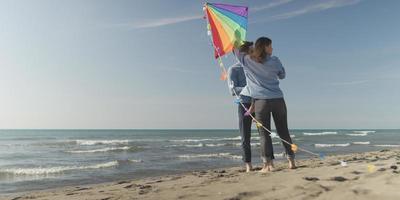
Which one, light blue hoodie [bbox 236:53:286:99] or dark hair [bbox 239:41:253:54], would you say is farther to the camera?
dark hair [bbox 239:41:253:54]

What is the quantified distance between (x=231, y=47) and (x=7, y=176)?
8228 mm

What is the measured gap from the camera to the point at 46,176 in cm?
1073

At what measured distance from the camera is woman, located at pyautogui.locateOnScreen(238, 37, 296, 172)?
18.0ft

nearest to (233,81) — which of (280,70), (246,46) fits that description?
(246,46)

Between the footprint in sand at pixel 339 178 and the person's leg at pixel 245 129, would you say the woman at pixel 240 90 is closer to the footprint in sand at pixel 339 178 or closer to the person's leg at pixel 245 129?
the person's leg at pixel 245 129

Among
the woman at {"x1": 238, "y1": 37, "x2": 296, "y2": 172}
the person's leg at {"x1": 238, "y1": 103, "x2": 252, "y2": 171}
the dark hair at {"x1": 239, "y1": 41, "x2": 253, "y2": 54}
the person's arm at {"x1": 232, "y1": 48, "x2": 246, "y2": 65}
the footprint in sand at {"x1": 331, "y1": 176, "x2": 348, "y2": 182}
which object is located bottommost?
the footprint in sand at {"x1": 331, "y1": 176, "x2": 348, "y2": 182}

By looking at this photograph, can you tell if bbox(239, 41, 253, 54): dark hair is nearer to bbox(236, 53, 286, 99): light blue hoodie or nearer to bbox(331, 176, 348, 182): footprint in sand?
bbox(236, 53, 286, 99): light blue hoodie

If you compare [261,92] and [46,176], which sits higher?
[261,92]

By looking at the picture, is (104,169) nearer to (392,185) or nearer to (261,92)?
(261,92)

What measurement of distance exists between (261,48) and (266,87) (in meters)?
0.54

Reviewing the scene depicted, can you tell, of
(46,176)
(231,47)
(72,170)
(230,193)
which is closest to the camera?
(230,193)

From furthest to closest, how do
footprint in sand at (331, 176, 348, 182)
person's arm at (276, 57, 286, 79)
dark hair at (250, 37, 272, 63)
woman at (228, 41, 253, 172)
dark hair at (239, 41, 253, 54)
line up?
woman at (228, 41, 253, 172)
dark hair at (239, 41, 253, 54)
person's arm at (276, 57, 286, 79)
dark hair at (250, 37, 272, 63)
footprint in sand at (331, 176, 348, 182)

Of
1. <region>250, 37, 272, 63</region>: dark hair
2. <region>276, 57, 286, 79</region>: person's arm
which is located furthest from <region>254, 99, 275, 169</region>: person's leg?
<region>250, 37, 272, 63</region>: dark hair

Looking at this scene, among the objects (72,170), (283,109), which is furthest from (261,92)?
(72,170)
